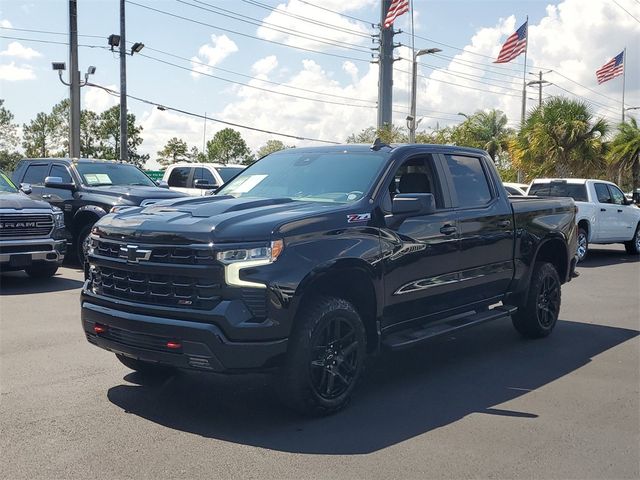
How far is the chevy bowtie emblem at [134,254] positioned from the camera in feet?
16.0

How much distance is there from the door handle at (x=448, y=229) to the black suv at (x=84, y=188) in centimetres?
648

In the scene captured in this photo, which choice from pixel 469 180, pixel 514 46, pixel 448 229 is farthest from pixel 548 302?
pixel 514 46

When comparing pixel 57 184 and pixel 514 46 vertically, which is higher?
pixel 514 46

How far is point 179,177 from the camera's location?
17922mm

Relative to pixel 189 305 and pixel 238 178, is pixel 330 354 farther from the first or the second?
pixel 238 178

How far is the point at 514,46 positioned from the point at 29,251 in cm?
2840

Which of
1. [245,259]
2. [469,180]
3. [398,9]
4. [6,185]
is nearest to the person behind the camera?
[245,259]

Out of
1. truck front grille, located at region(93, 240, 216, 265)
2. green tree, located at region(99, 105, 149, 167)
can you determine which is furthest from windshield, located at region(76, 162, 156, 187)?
green tree, located at region(99, 105, 149, 167)

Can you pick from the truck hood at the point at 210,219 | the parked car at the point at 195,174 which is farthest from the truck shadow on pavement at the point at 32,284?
the truck hood at the point at 210,219

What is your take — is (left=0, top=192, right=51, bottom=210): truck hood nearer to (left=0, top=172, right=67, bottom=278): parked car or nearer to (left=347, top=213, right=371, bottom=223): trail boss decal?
(left=0, top=172, right=67, bottom=278): parked car

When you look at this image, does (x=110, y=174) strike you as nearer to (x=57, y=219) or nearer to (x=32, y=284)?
(x=57, y=219)

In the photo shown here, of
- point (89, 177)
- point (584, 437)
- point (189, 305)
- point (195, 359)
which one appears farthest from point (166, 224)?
point (89, 177)

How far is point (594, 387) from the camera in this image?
601cm

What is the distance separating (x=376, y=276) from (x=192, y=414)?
1.66 metres
